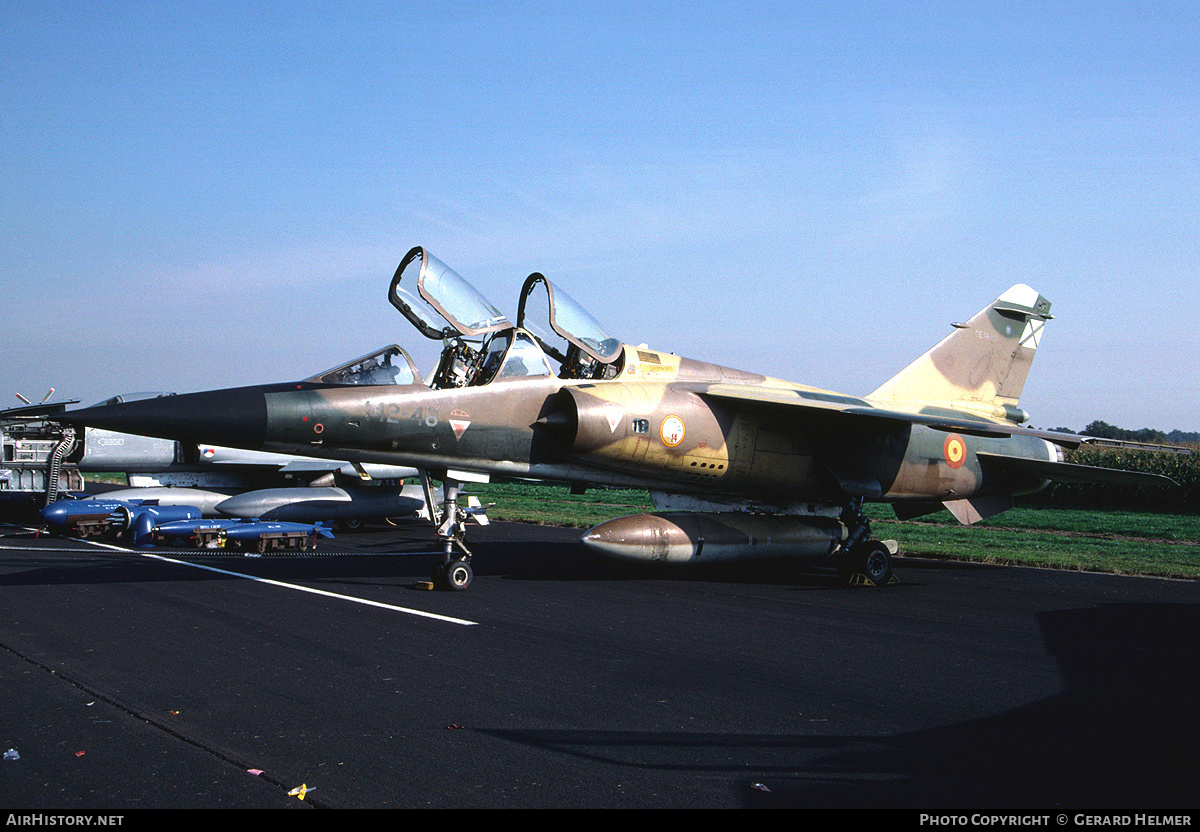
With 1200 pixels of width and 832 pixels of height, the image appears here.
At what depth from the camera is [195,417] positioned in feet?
28.4

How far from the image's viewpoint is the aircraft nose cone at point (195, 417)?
27.8ft

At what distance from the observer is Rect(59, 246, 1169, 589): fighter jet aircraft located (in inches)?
373

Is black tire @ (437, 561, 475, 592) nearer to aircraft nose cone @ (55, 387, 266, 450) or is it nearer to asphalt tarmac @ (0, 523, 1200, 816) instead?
asphalt tarmac @ (0, 523, 1200, 816)

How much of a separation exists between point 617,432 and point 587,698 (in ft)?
16.9

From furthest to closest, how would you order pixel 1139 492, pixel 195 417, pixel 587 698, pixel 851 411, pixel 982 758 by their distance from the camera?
pixel 1139 492, pixel 851 411, pixel 195 417, pixel 587 698, pixel 982 758

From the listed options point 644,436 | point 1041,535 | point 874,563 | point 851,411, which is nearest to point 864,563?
point 874,563

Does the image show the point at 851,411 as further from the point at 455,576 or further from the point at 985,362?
the point at 455,576

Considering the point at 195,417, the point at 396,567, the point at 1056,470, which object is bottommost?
the point at 396,567

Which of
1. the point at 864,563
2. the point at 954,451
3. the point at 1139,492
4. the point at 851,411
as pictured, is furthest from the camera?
the point at 1139,492

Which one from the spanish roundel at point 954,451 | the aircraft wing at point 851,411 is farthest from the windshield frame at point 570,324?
the spanish roundel at point 954,451

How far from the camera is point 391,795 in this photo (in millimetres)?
3896

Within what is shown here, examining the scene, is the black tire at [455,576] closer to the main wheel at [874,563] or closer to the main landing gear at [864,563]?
the main landing gear at [864,563]

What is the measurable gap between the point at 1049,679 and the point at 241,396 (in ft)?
25.8
